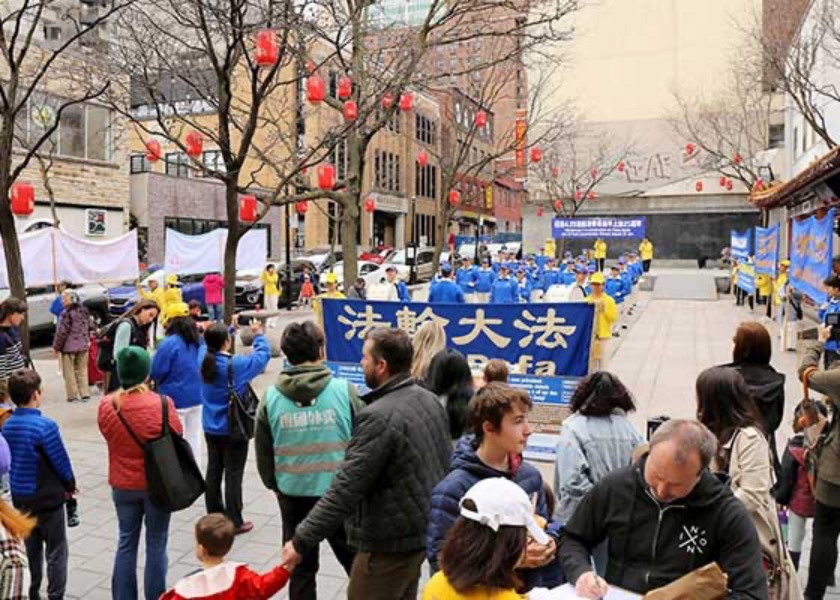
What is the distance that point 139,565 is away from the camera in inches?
195

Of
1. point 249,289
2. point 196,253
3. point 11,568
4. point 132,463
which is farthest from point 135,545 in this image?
point 249,289

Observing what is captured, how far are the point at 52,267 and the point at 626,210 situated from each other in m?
32.5

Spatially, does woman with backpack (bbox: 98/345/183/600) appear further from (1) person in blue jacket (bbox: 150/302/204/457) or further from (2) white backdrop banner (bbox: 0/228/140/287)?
(2) white backdrop banner (bbox: 0/228/140/287)

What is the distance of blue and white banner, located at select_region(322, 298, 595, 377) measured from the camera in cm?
749

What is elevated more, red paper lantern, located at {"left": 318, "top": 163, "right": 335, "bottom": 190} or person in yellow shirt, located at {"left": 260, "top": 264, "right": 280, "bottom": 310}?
red paper lantern, located at {"left": 318, "top": 163, "right": 335, "bottom": 190}

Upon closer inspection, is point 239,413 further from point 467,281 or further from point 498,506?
point 467,281

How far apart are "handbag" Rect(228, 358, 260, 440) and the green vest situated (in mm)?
1505

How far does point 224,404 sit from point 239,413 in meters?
0.15

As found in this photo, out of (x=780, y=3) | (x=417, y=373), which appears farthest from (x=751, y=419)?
(x=780, y=3)

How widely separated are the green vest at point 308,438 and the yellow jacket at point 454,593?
1631mm

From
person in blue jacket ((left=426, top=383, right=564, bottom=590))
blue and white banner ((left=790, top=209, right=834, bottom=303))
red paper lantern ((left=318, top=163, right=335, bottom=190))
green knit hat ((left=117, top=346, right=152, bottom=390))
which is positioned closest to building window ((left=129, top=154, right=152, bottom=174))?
red paper lantern ((left=318, top=163, right=335, bottom=190))

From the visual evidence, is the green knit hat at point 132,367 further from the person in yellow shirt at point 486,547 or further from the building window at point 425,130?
the building window at point 425,130

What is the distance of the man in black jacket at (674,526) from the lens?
91.5 inches

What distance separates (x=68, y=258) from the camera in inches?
505
